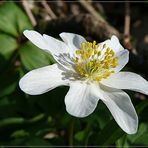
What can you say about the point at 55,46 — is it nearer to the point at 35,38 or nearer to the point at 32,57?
the point at 35,38

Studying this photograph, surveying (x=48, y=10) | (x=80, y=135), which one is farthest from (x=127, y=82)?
(x=48, y=10)

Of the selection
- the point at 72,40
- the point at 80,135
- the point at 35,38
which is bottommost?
the point at 80,135

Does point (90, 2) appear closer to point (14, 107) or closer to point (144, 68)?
point (144, 68)

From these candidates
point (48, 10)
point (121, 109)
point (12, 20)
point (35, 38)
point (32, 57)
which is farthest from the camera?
point (48, 10)

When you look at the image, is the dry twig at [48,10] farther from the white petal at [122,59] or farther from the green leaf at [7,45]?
the white petal at [122,59]

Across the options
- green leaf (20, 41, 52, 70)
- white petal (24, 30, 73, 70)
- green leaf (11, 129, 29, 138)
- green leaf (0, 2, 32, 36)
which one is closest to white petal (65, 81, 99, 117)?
white petal (24, 30, 73, 70)

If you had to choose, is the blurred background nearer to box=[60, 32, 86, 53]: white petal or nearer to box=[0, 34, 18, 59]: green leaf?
box=[0, 34, 18, 59]: green leaf
